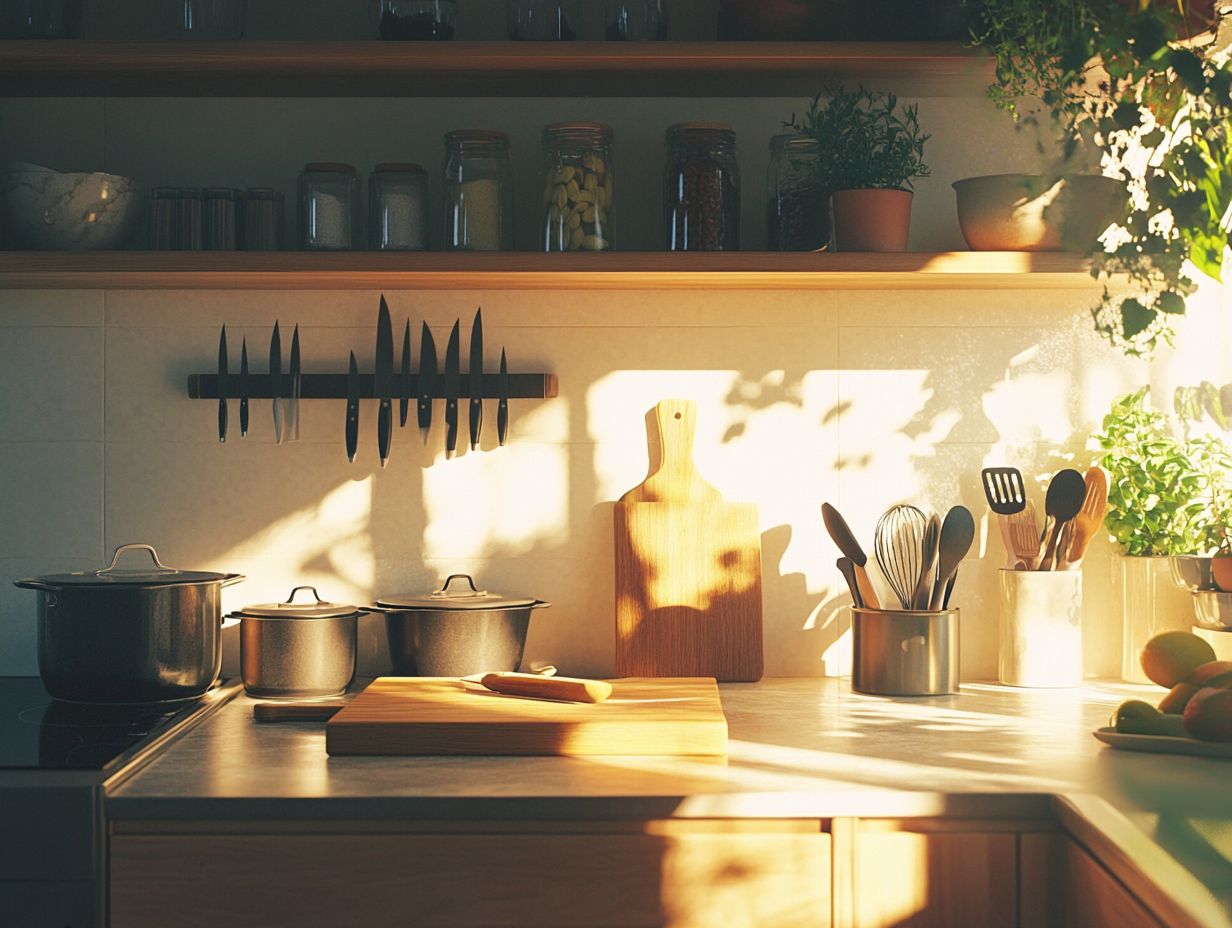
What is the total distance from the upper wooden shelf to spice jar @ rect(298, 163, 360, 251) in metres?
0.15

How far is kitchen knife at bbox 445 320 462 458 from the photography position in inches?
76.7

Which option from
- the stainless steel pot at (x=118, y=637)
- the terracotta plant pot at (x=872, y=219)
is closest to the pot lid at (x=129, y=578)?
the stainless steel pot at (x=118, y=637)

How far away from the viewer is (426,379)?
198cm

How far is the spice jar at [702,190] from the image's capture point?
6.05ft

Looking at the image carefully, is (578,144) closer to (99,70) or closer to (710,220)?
(710,220)

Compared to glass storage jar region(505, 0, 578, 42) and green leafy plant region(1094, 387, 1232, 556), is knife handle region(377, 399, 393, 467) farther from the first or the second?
green leafy plant region(1094, 387, 1232, 556)

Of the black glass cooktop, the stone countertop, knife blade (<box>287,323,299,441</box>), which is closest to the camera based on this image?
the stone countertop

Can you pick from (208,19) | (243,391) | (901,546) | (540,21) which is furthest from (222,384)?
(901,546)

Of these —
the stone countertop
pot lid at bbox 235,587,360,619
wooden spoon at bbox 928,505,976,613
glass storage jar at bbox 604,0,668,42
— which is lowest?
the stone countertop

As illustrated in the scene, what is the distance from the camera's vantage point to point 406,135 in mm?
Answer: 2039

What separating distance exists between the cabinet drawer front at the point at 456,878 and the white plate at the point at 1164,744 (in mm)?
438

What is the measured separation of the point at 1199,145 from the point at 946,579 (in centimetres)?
73

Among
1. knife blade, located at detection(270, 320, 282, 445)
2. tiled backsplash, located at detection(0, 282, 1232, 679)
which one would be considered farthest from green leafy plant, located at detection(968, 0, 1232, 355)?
knife blade, located at detection(270, 320, 282, 445)

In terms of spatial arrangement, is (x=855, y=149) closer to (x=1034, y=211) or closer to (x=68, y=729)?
(x=1034, y=211)
